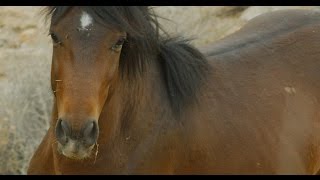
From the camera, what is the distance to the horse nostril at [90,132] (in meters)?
3.16

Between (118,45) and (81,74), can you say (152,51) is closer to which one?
(118,45)

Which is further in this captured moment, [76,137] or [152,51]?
[152,51]

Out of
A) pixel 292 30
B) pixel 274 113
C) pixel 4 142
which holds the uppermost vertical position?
pixel 292 30

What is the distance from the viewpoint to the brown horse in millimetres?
3336

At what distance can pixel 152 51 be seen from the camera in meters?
3.80

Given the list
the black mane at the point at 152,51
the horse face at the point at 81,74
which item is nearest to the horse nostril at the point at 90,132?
the horse face at the point at 81,74

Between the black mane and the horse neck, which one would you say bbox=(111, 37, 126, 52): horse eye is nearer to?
the black mane

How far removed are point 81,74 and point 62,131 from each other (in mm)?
266

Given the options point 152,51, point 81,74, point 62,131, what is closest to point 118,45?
point 81,74

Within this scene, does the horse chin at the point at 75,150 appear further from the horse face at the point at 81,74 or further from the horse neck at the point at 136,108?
the horse neck at the point at 136,108

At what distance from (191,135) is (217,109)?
0.85 ft
